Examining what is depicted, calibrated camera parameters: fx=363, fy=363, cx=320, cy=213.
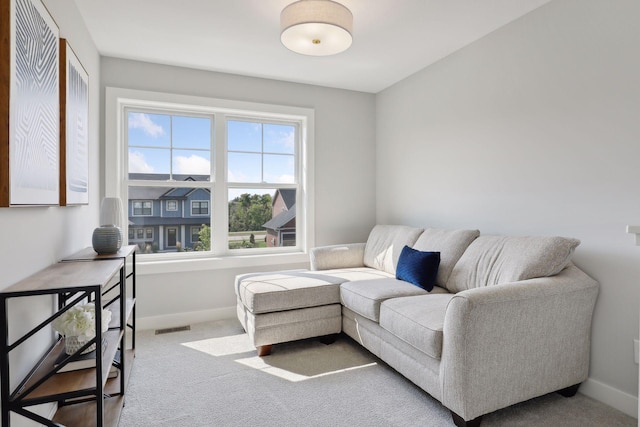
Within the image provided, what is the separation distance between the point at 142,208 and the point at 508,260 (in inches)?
123

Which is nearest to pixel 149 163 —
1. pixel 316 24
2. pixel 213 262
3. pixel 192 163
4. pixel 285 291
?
pixel 192 163

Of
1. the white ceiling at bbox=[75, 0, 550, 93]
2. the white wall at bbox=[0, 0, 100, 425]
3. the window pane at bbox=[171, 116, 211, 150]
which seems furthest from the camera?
the window pane at bbox=[171, 116, 211, 150]

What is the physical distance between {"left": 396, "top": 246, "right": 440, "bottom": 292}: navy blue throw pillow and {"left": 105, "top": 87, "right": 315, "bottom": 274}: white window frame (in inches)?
53.7

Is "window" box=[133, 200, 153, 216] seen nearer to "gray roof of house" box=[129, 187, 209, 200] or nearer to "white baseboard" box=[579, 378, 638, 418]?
"gray roof of house" box=[129, 187, 209, 200]

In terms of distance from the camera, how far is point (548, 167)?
2.42 metres

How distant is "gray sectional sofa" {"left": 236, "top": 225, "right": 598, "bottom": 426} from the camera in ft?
5.91

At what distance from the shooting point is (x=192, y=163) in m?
3.63

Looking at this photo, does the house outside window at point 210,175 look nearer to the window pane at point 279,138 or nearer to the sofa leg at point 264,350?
the window pane at point 279,138

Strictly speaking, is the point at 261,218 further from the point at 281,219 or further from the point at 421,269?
the point at 421,269

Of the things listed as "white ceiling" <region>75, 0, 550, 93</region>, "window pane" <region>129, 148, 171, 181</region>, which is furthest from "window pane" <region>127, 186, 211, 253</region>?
"white ceiling" <region>75, 0, 550, 93</region>

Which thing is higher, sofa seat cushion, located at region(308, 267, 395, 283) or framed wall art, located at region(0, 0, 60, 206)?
framed wall art, located at region(0, 0, 60, 206)

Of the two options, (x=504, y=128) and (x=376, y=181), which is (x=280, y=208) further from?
(x=504, y=128)

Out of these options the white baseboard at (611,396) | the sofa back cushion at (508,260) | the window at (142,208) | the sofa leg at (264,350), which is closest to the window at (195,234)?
the window at (142,208)

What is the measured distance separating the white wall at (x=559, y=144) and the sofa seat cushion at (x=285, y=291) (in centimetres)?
126
